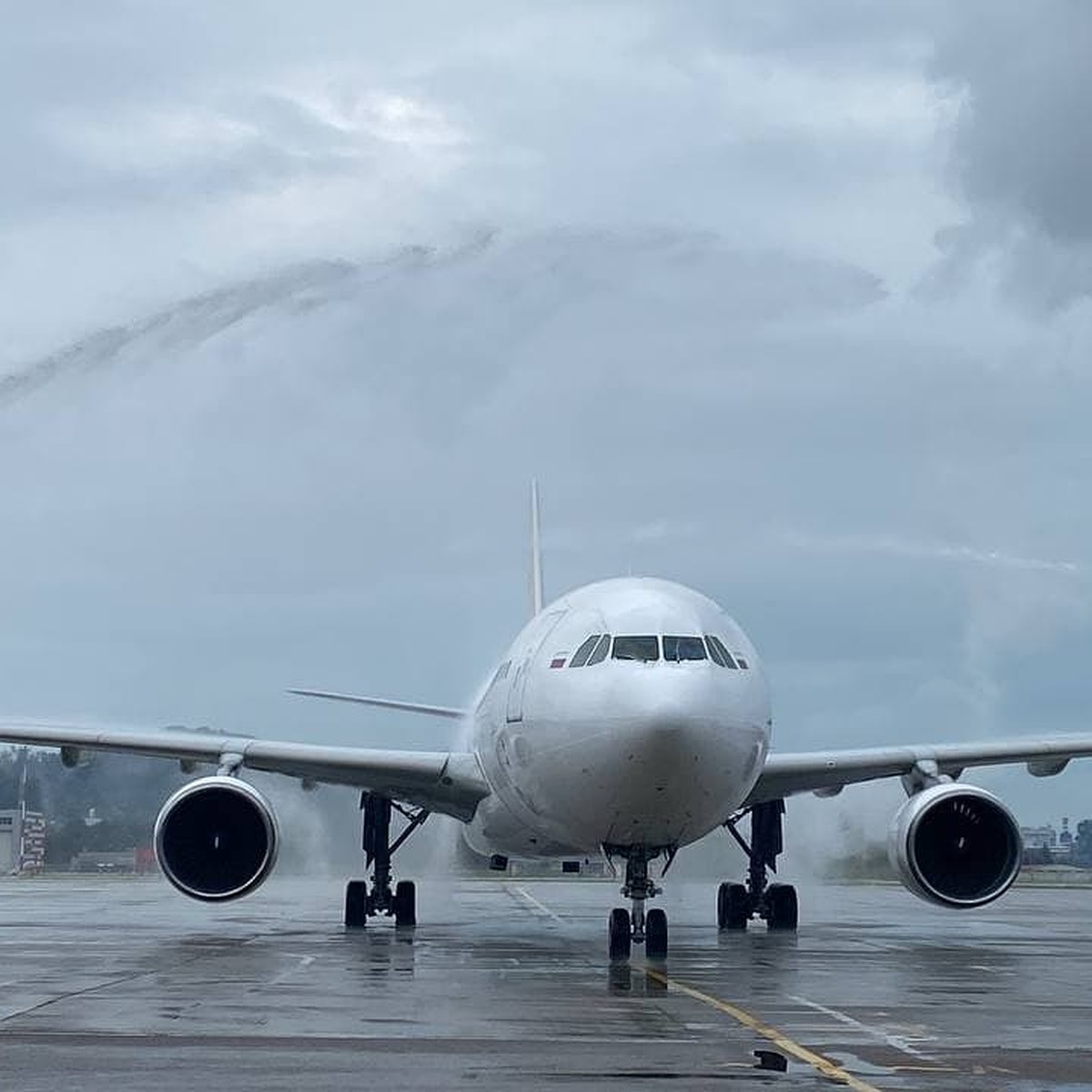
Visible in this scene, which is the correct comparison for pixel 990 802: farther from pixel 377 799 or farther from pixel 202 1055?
pixel 202 1055

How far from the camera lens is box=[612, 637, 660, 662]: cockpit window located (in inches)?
827

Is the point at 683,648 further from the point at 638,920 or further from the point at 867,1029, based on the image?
the point at 867,1029

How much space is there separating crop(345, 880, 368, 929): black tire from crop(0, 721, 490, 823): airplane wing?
2254 millimetres

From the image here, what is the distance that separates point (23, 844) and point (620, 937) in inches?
2138

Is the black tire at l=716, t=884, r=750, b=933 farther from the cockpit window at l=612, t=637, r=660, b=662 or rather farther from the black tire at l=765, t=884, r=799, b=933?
the cockpit window at l=612, t=637, r=660, b=662

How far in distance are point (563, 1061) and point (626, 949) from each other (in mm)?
9502

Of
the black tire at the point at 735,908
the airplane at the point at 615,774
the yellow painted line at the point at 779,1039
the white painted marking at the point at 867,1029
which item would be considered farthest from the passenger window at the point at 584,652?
the black tire at the point at 735,908

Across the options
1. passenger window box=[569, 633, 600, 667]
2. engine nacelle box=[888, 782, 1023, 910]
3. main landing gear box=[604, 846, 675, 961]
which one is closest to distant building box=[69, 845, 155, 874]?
engine nacelle box=[888, 782, 1023, 910]

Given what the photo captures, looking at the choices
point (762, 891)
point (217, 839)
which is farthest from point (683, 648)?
point (762, 891)

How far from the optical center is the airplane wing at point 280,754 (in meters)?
26.4

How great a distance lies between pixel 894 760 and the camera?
26.3m

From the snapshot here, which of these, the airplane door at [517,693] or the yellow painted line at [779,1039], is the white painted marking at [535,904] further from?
the yellow painted line at [779,1039]

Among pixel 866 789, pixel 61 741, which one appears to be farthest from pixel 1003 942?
pixel 61 741

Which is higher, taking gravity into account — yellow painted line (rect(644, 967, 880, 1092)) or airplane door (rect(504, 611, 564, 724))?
airplane door (rect(504, 611, 564, 724))
